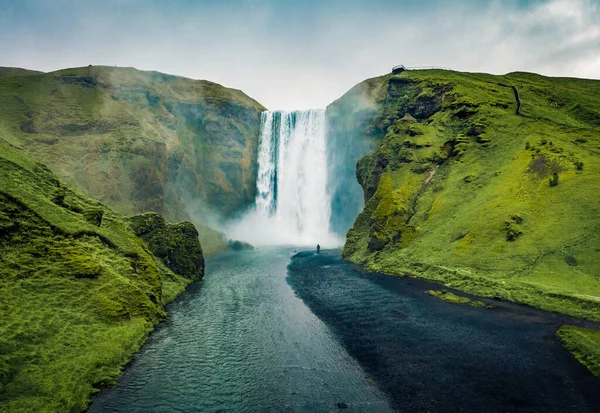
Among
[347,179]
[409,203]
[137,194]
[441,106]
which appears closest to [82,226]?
[137,194]

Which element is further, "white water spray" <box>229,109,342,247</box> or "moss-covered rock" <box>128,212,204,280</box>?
"white water spray" <box>229,109,342,247</box>

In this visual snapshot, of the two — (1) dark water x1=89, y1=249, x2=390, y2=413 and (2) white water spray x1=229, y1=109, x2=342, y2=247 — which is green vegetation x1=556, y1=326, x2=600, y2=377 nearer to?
(1) dark water x1=89, y1=249, x2=390, y2=413

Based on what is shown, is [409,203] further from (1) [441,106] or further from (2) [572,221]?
(1) [441,106]

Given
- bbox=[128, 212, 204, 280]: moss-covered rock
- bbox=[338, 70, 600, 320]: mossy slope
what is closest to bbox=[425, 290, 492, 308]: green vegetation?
bbox=[338, 70, 600, 320]: mossy slope

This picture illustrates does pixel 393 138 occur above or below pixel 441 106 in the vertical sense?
below

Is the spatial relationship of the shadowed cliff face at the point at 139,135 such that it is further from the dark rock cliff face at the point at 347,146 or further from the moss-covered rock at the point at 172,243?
the dark rock cliff face at the point at 347,146
